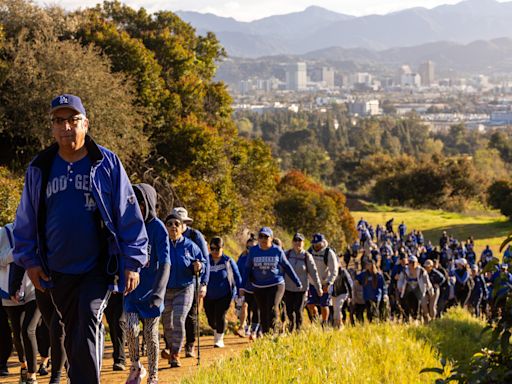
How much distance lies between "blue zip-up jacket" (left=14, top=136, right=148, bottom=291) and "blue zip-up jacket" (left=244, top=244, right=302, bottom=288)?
5.05 m

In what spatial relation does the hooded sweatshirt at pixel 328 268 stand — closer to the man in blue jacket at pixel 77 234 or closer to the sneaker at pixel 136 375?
the sneaker at pixel 136 375

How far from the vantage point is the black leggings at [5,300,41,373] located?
6504 millimetres

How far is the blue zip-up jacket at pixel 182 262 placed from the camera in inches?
293

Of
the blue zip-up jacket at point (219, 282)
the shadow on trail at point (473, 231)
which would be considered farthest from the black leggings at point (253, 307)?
the shadow on trail at point (473, 231)

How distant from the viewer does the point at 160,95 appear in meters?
22.0

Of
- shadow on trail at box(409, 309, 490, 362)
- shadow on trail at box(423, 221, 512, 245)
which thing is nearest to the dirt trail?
shadow on trail at box(409, 309, 490, 362)

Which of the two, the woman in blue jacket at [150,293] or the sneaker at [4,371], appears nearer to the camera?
the woman in blue jacket at [150,293]

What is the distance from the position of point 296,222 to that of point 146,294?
90.8ft

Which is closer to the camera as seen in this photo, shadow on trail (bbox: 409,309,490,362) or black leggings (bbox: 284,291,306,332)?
shadow on trail (bbox: 409,309,490,362)

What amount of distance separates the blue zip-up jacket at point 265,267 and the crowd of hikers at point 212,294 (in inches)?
0.5

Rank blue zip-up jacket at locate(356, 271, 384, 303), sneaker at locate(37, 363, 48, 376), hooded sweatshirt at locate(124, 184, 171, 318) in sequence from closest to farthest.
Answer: hooded sweatshirt at locate(124, 184, 171, 318), sneaker at locate(37, 363, 48, 376), blue zip-up jacket at locate(356, 271, 384, 303)

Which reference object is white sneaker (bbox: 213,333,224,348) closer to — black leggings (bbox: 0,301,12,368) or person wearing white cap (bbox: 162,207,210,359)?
person wearing white cap (bbox: 162,207,210,359)

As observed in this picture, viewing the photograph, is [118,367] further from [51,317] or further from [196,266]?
[51,317]

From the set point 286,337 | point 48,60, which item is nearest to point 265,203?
point 48,60
